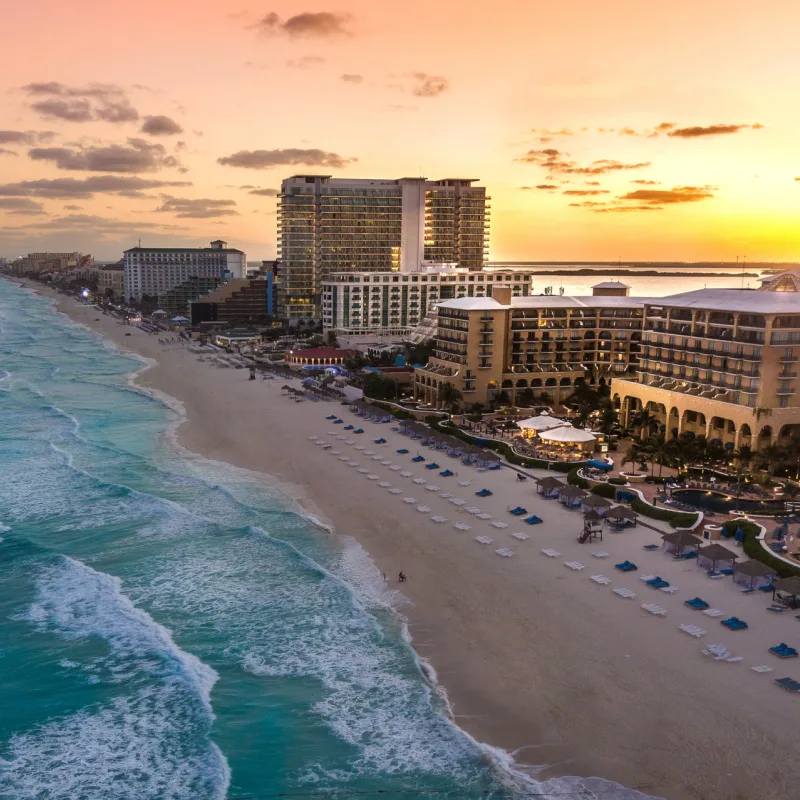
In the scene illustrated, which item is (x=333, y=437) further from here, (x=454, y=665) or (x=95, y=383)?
(x=95, y=383)

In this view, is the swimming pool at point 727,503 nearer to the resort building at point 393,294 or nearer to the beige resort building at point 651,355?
the beige resort building at point 651,355

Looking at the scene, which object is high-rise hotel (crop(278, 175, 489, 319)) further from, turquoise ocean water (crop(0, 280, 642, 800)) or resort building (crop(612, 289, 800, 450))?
turquoise ocean water (crop(0, 280, 642, 800))

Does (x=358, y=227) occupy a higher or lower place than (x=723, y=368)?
higher

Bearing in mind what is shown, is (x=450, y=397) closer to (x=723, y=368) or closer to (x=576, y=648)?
(x=723, y=368)

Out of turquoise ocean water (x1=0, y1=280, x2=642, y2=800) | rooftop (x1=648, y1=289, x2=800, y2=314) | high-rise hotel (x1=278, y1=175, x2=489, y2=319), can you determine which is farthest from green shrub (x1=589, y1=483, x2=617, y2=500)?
high-rise hotel (x1=278, y1=175, x2=489, y2=319)

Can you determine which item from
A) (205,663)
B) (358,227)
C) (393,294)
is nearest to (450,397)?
(205,663)

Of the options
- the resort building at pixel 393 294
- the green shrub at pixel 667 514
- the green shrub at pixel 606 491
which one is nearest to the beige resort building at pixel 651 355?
the green shrub at pixel 606 491
